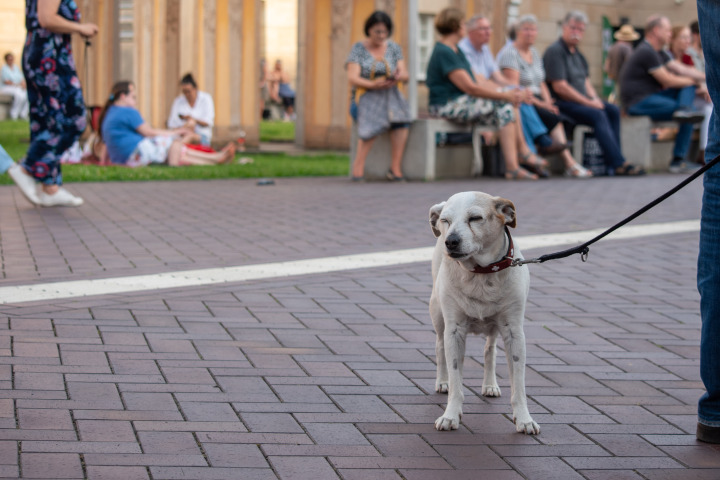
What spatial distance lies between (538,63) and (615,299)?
8.74 m

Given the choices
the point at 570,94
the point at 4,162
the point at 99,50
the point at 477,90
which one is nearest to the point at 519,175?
the point at 477,90

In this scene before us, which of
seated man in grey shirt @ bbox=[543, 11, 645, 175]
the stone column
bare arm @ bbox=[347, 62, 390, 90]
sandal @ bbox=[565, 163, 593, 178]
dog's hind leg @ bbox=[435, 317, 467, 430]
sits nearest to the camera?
dog's hind leg @ bbox=[435, 317, 467, 430]

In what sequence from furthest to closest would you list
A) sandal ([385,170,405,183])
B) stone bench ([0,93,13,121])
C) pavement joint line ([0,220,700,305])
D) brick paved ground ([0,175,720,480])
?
stone bench ([0,93,13,121])
sandal ([385,170,405,183])
pavement joint line ([0,220,700,305])
brick paved ground ([0,175,720,480])

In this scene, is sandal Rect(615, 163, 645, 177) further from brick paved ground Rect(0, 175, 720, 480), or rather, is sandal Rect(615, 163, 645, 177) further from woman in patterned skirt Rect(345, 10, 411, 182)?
brick paved ground Rect(0, 175, 720, 480)

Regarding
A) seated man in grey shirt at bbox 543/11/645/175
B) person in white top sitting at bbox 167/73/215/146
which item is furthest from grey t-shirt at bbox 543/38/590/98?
person in white top sitting at bbox 167/73/215/146

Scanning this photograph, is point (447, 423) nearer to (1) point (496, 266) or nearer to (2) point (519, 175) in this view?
(1) point (496, 266)

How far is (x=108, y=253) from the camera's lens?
7.49 m

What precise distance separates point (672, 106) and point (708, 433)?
45.1ft

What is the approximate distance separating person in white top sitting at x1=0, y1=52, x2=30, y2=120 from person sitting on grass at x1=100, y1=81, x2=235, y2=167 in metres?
20.4

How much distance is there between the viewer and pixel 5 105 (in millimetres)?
35344

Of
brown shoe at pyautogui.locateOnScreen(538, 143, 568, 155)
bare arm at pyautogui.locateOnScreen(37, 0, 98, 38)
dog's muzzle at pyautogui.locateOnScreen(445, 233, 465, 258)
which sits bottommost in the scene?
brown shoe at pyautogui.locateOnScreen(538, 143, 568, 155)

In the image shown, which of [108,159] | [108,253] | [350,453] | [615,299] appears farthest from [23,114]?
[350,453]

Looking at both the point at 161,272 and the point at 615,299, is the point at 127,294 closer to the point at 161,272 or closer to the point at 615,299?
the point at 161,272

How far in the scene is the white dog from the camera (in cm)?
371
